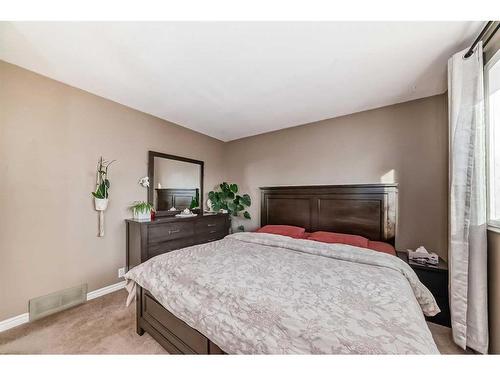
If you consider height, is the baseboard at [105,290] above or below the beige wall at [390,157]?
below

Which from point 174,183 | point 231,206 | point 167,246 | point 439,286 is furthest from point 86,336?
point 439,286

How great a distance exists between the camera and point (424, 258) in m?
2.03

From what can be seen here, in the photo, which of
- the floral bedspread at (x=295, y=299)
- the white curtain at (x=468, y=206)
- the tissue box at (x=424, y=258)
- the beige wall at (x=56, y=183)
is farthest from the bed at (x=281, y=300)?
the beige wall at (x=56, y=183)

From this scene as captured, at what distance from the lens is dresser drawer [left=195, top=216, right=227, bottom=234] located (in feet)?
10.5

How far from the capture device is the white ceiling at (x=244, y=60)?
4.64 ft

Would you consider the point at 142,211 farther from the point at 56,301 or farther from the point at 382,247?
the point at 382,247

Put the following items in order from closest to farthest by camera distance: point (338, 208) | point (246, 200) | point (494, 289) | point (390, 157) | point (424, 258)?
point (494, 289) → point (424, 258) → point (390, 157) → point (338, 208) → point (246, 200)

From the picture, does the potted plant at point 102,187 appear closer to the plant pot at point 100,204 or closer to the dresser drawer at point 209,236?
the plant pot at point 100,204

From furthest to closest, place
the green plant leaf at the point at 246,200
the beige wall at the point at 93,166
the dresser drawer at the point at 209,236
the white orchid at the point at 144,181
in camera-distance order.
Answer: the green plant leaf at the point at 246,200, the dresser drawer at the point at 209,236, the white orchid at the point at 144,181, the beige wall at the point at 93,166

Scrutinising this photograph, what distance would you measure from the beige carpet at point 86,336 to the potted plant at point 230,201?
2.08 m

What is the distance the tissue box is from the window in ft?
2.24

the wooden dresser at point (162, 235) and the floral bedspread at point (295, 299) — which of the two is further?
the wooden dresser at point (162, 235)

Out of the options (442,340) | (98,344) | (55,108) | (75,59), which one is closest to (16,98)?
(55,108)

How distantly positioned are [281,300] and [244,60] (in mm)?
1914
